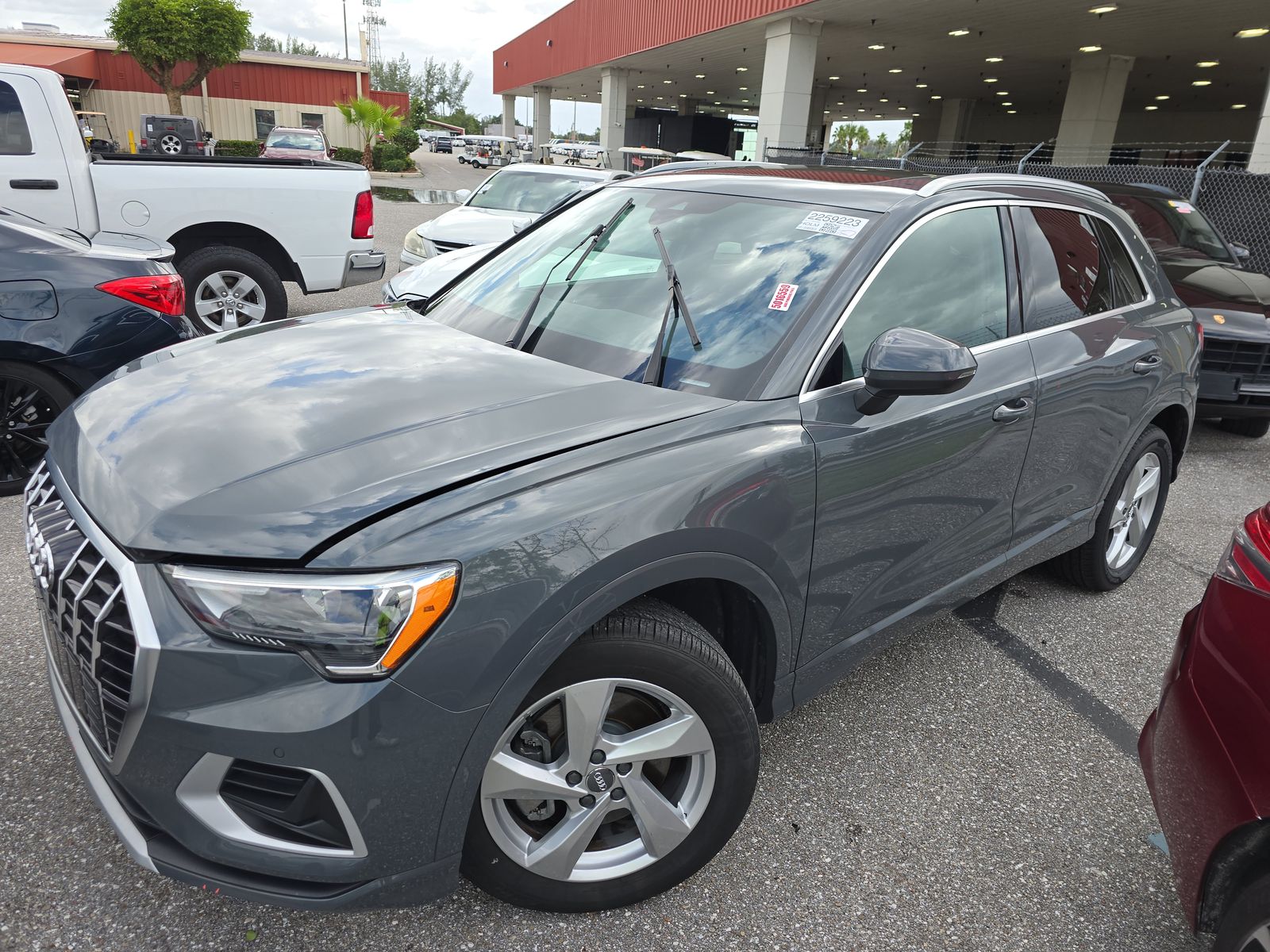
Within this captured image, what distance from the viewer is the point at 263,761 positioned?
5.25ft

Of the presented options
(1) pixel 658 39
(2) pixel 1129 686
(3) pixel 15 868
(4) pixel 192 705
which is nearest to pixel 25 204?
(3) pixel 15 868

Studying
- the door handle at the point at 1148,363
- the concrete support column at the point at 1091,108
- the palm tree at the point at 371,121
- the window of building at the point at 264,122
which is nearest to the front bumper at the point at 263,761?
the door handle at the point at 1148,363

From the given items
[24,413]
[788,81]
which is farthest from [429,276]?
[788,81]

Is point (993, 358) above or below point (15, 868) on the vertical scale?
above

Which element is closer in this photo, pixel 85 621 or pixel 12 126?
pixel 85 621

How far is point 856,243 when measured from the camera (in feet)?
8.34

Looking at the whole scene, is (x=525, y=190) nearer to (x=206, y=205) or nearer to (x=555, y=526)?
(x=206, y=205)

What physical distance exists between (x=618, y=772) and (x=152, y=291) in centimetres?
374

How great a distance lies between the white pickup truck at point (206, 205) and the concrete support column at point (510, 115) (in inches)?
2331

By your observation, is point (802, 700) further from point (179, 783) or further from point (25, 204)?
point (25, 204)

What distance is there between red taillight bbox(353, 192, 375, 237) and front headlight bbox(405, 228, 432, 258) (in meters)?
1.33

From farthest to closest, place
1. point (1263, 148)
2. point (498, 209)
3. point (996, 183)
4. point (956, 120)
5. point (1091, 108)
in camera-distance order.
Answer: point (956, 120)
point (1091, 108)
point (1263, 148)
point (498, 209)
point (996, 183)

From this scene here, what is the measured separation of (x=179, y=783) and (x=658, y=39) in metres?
29.9

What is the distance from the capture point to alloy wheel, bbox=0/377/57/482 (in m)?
4.15
